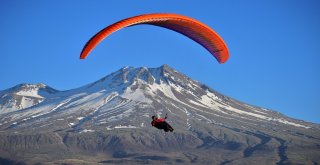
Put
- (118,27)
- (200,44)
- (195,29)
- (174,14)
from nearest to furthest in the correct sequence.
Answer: (118,27) < (174,14) < (195,29) < (200,44)

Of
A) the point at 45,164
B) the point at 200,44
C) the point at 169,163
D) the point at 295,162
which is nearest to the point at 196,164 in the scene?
the point at 169,163

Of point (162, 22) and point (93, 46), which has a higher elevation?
point (162, 22)

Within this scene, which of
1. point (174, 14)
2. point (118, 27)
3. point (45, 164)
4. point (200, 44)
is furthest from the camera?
point (45, 164)

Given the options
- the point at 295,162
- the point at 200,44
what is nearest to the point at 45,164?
the point at 295,162

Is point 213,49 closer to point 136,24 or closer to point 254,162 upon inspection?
point 136,24

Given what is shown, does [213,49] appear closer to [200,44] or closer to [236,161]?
[200,44]

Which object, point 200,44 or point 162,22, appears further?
point 200,44
